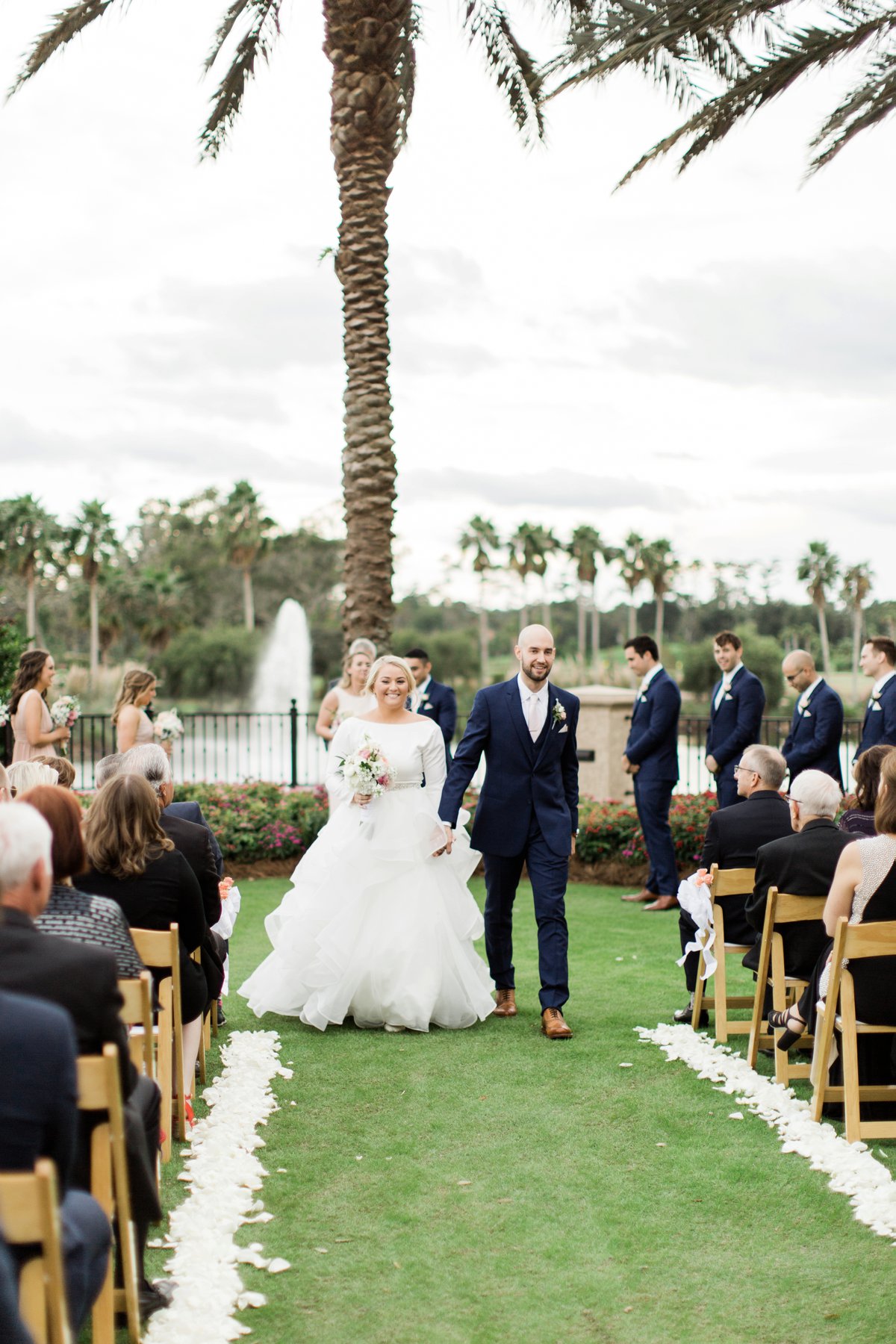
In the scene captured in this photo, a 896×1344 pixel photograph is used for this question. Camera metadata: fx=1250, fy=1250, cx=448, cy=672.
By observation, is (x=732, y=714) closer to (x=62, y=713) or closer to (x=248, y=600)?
(x=62, y=713)

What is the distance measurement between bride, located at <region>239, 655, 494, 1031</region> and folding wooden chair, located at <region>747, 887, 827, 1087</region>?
1661mm

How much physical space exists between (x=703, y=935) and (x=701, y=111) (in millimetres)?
7146

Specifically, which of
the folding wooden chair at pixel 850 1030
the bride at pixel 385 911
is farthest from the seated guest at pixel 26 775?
the folding wooden chair at pixel 850 1030

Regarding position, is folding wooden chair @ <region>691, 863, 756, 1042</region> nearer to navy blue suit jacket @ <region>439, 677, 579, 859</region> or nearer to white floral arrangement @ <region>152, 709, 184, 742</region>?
navy blue suit jacket @ <region>439, 677, 579, 859</region>

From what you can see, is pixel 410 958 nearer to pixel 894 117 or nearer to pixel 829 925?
pixel 829 925

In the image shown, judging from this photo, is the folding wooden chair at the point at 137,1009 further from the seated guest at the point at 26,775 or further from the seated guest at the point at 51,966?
the seated guest at the point at 26,775

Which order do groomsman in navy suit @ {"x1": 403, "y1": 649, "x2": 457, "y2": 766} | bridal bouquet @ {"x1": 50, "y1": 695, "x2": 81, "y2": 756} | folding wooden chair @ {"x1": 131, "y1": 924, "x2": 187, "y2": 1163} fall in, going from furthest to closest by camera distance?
groomsman in navy suit @ {"x1": 403, "y1": 649, "x2": 457, "y2": 766} → bridal bouquet @ {"x1": 50, "y1": 695, "x2": 81, "y2": 756} → folding wooden chair @ {"x1": 131, "y1": 924, "x2": 187, "y2": 1163}

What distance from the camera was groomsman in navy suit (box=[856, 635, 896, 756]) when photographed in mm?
9094

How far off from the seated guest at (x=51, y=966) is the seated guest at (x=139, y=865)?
152 centimetres

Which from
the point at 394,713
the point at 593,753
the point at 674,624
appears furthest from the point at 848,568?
the point at 394,713

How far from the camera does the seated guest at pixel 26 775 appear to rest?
223 inches

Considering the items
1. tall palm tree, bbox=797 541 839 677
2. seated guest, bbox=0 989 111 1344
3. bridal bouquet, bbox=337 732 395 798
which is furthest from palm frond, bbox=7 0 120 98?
tall palm tree, bbox=797 541 839 677

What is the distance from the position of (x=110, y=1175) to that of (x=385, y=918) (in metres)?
3.60

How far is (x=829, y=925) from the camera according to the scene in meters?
5.05
